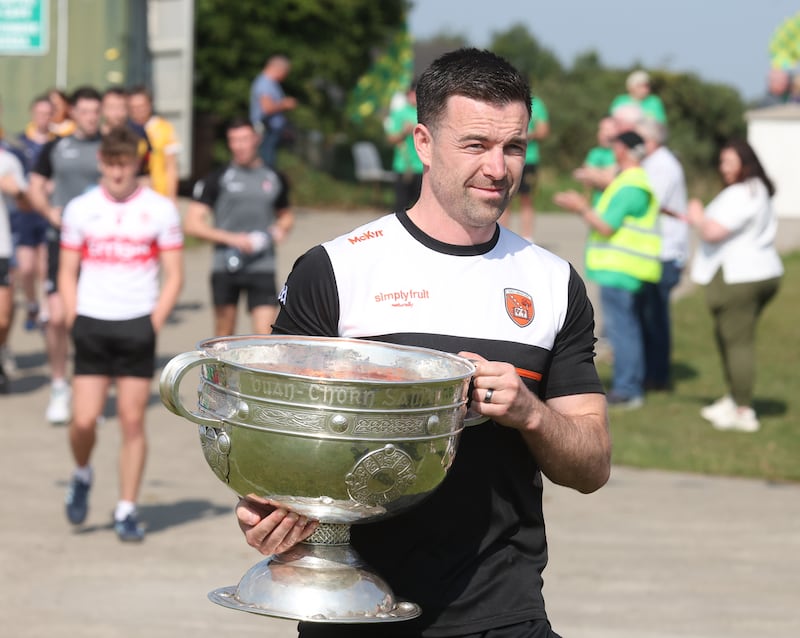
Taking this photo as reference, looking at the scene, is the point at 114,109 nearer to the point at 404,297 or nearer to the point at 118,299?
the point at 118,299

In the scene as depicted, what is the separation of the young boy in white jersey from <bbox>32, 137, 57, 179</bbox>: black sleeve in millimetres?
3484

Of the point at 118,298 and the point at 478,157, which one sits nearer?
the point at 478,157

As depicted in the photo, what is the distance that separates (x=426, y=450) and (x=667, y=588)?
4.68 metres

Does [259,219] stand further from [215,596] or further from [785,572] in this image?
[215,596]

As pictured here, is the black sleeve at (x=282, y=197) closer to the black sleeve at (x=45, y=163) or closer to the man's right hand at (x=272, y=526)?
the black sleeve at (x=45, y=163)

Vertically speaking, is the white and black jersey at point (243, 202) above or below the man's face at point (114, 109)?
below

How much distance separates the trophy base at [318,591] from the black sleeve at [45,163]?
8.79m

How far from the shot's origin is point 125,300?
802 cm

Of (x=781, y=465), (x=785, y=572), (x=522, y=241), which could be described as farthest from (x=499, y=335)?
(x=781, y=465)

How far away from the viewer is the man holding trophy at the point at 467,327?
133 inches

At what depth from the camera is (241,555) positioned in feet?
25.1

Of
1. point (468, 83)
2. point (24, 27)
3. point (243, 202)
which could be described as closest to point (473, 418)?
point (468, 83)

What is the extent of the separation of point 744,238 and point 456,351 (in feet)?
25.1

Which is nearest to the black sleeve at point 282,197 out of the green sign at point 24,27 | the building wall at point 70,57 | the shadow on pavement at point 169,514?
the shadow on pavement at point 169,514
